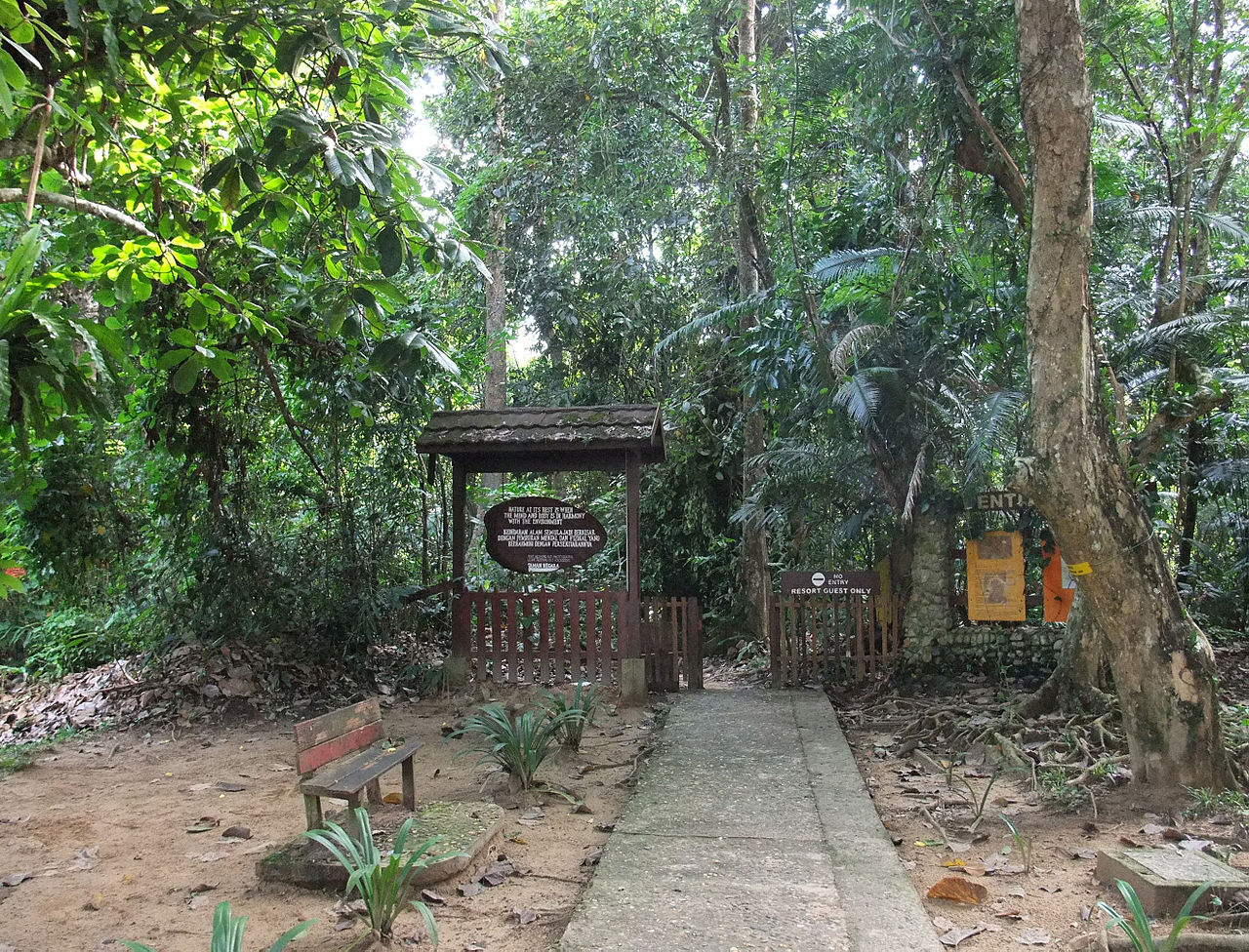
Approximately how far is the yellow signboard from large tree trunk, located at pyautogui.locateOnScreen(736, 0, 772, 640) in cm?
301

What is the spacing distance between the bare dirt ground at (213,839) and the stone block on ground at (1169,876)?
2.37 metres

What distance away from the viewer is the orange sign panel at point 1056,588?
29.2 feet

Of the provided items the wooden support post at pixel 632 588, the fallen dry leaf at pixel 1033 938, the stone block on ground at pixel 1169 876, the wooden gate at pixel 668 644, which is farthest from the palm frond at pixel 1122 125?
the fallen dry leaf at pixel 1033 938

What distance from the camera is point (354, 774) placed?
14.5 ft

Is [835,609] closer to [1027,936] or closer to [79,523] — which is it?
[1027,936]

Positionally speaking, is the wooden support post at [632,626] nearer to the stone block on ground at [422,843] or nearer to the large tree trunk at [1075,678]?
the large tree trunk at [1075,678]

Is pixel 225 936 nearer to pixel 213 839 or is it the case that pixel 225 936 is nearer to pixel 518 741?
pixel 213 839

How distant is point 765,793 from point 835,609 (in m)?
4.40

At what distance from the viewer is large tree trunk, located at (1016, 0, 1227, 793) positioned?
15.9ft

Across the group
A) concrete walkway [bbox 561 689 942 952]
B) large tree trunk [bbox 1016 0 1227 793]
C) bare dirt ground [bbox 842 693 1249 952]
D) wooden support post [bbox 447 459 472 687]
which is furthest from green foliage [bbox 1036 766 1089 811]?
wooden support post [bbox 447 459 472 687]

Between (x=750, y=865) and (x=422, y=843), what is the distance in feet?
5.17

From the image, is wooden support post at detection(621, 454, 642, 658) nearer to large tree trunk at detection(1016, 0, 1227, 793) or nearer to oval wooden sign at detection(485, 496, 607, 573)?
oval wooden sign at detection(485, 496, 607, 573)

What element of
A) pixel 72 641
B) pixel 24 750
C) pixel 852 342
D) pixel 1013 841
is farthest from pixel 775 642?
pixel 72 641

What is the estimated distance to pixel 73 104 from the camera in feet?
15.6
